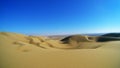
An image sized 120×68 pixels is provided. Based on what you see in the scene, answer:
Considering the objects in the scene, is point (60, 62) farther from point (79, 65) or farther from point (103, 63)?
point (103, 63)

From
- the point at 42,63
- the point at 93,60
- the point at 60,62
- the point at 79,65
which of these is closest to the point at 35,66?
the point at 42,63

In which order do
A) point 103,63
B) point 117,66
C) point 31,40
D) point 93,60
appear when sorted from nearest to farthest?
1. point 117,66
2. point 103,63
3. point 93,60
4. point 31,40

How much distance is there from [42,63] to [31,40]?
26.4ft

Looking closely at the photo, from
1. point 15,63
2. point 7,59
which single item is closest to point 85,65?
point 15,63

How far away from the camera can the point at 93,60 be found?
5.63m

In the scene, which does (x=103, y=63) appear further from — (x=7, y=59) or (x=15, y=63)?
(x=7, y=59)

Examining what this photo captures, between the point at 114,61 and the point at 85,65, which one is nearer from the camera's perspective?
the point at 85,65

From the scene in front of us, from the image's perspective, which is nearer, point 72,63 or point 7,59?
point 72,63

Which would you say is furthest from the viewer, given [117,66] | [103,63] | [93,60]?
[93,60]

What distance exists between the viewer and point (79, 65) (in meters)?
5.12

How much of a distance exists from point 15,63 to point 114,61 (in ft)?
9.40

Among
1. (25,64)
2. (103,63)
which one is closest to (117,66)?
(103,63)

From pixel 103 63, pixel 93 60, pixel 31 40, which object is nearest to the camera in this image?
pixel 103 63

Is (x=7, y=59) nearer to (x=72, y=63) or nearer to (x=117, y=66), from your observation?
(x=72, y=63)
